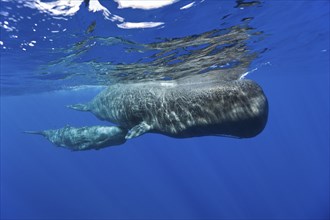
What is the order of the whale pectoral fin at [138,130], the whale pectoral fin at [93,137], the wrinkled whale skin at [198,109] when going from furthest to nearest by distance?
the whale pectoral fin at [93,137] < the whale pectoral fin at [138,130] < the wrinkled whale skin at [198,109]

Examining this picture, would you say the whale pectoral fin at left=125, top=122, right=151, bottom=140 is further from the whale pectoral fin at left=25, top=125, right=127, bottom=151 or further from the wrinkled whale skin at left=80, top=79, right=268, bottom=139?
the whale pectoral fin at left=25, top=125, right=127, bottom=151

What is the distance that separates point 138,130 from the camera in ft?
24.1

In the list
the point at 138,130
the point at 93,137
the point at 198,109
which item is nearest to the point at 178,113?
the point at 198,109

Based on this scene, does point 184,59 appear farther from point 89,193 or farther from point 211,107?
point 89,193

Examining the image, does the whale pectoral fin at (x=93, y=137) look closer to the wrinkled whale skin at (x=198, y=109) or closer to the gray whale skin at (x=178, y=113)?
the gray whale skin at (x=178, y=113)

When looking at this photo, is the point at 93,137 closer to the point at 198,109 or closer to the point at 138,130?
the point at 138,130

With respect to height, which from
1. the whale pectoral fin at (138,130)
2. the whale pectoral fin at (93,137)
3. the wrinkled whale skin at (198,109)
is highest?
the wrinkled whale skin at (198,109)

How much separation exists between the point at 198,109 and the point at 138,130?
1916mm

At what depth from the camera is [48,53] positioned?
1361 centimetres

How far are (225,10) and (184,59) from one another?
5.12 meters

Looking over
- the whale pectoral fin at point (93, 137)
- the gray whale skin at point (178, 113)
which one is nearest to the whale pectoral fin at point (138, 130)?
the gray whale skin at point (178, 113)

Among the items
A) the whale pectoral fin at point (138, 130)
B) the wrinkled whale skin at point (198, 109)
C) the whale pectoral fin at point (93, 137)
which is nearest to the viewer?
the wrinkled whale skin at point (198, 109)

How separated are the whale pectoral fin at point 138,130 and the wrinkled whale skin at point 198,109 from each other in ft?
0.08

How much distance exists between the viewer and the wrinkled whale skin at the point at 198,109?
502cm
